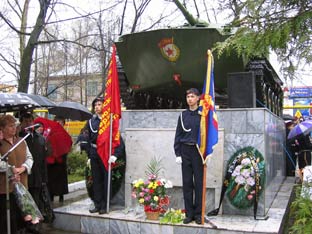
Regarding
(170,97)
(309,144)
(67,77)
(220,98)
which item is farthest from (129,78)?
(67,77)

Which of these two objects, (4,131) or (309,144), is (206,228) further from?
(309,144)

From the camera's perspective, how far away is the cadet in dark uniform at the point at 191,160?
19.5 feet

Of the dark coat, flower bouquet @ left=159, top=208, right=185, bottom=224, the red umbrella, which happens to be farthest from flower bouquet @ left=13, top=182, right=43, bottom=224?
the red umbrella

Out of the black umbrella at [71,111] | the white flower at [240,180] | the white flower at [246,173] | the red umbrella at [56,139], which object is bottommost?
the white flower at [240,180]

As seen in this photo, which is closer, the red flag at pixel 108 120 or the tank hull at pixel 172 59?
the red flag at pixel 108 120

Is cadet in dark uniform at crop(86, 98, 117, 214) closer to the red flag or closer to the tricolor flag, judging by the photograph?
the red flag

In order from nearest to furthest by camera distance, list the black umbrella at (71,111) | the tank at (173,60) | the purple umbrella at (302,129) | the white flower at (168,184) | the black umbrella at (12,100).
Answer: the black umbrella at (12,100) < the white flower at (168,184) < the tank at (173,60) < the purple umbrella at (302,129) < the black umbrella at (71,111)

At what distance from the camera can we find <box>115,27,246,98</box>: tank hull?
759cm

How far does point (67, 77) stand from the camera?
21.8 metres

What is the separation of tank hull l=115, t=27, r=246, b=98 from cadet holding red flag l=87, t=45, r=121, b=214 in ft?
4.64

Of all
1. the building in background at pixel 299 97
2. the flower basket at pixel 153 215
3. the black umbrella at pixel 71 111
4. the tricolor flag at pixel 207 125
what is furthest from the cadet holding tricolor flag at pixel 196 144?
the black umbrella at pixel 71 111

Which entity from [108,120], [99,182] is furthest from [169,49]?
[99,182]

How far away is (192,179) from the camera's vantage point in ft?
19.7

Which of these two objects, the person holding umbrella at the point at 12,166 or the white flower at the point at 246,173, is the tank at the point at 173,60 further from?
the person holding umbrella at the point at 12,166
